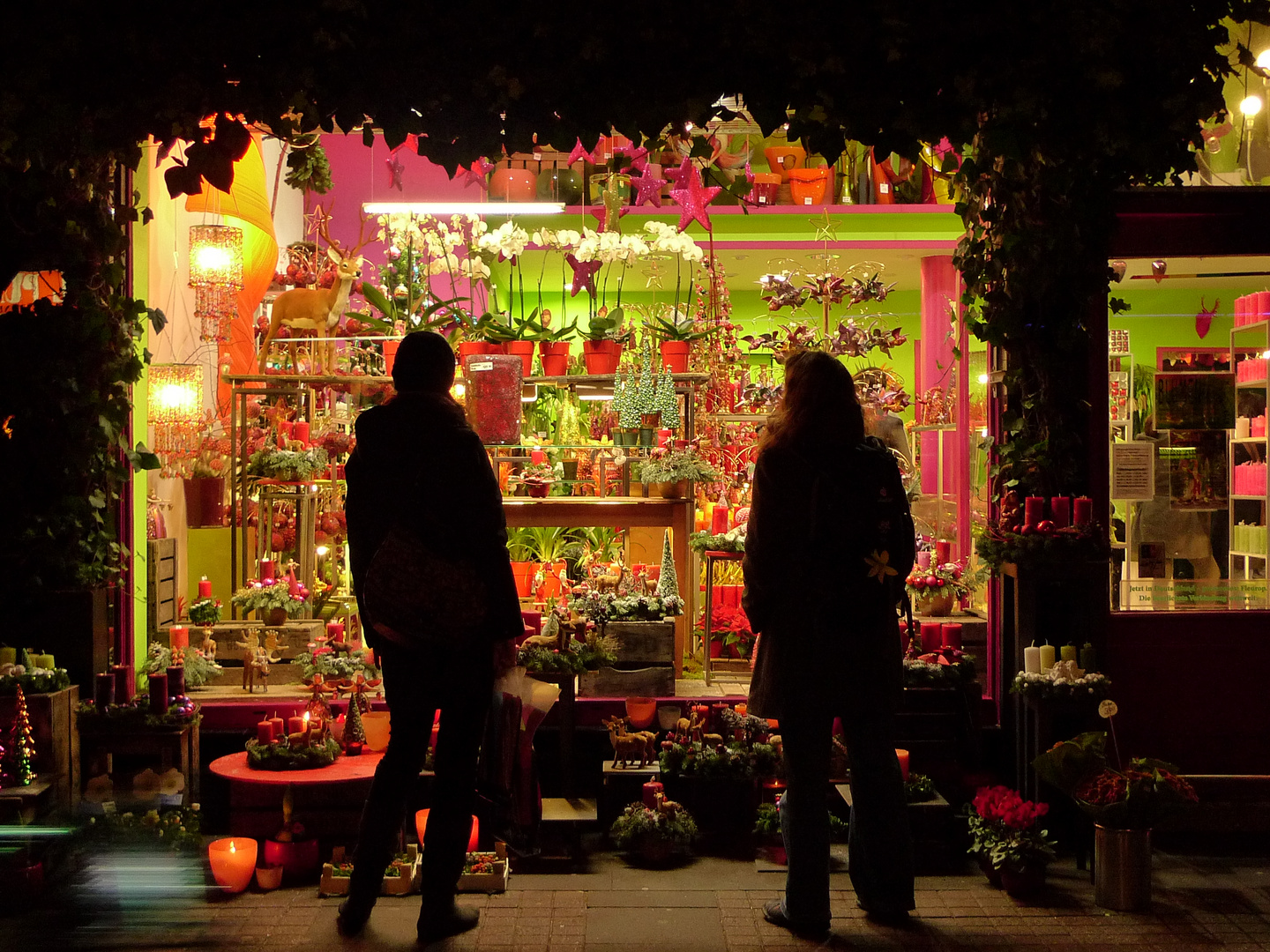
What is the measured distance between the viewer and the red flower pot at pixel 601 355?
6.14 meters

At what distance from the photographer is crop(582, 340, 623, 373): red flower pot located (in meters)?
6.14

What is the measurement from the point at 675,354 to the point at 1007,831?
2.93 m

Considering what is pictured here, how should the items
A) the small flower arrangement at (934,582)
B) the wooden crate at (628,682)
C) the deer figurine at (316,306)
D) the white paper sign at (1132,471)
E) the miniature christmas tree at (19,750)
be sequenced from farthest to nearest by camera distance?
the deer figurine at (316,306) → the small flower arrangement at (934,582) → the wooden crate at (628,682) → the white paper sign at (1132,471) → the miniature christmas tree at (19,750)

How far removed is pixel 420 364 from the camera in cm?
337

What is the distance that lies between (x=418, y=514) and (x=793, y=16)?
172 centimetres

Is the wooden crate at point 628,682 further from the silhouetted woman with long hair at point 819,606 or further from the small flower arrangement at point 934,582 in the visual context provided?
the silhouetted woman with long hair at point 819,606

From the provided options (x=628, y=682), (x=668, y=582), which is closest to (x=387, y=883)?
(x=628, y=682)

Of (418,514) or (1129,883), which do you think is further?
(1129,883)

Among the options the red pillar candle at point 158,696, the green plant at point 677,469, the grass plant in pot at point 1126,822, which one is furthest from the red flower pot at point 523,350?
the grass plant in pot at point 1126,822

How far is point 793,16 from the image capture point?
3.41 meters

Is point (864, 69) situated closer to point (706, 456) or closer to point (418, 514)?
point (418, 514)

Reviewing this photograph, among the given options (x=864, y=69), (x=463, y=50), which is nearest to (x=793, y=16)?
(x=864, y=69)

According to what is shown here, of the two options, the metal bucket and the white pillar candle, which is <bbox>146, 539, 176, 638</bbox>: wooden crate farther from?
the metal bucket

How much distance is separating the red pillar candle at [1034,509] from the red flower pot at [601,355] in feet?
7.79
